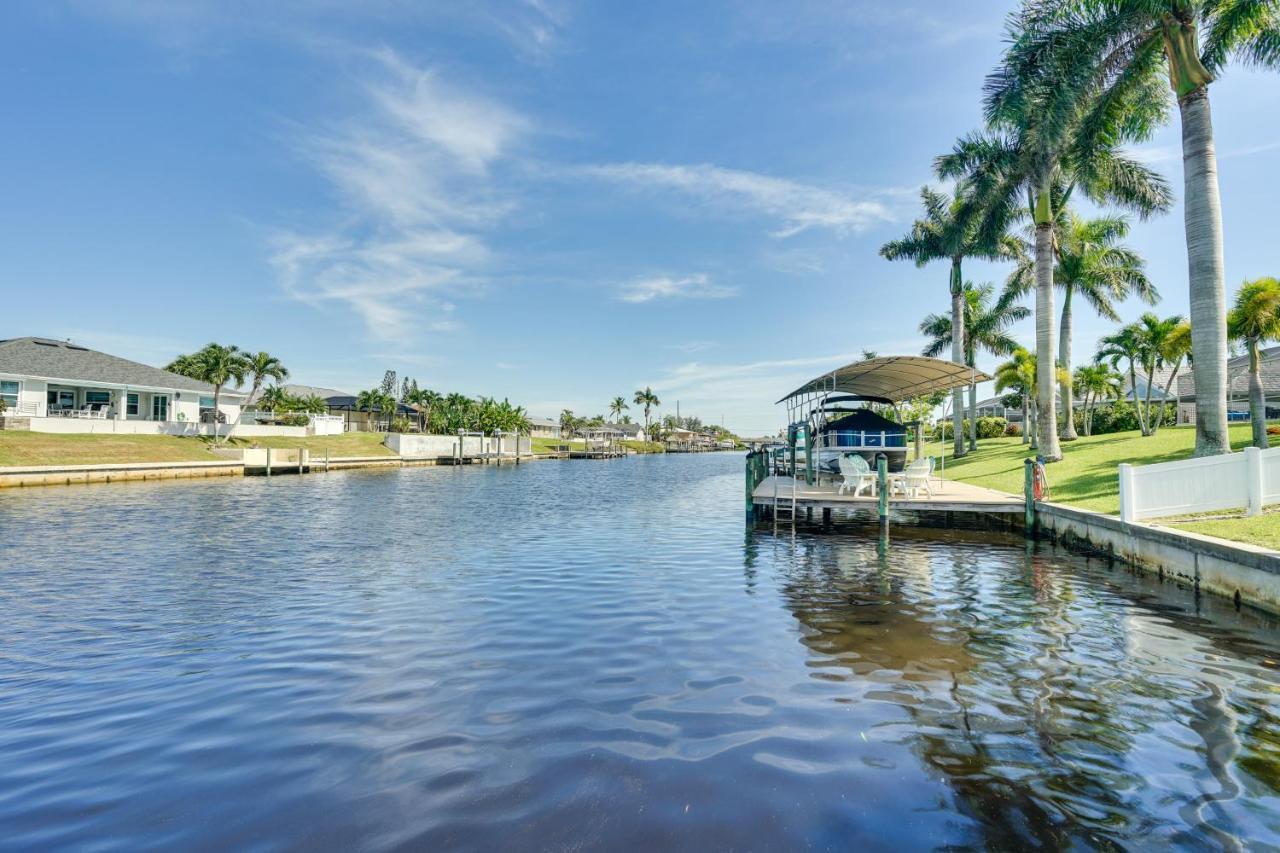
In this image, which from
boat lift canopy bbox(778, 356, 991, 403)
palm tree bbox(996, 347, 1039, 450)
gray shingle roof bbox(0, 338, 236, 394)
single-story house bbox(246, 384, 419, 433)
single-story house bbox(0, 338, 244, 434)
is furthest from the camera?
single-story house bbox(246, 384, 419, 433)

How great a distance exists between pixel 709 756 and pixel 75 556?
17.3m

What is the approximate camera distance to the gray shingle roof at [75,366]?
4400 cm

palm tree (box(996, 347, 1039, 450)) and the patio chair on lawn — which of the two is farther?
palm tree (box(996, 347, 1039, 450))

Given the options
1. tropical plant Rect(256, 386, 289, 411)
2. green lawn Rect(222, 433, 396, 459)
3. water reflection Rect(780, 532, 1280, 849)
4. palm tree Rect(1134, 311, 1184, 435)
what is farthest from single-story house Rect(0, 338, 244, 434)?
palm tree Rect(1134, 311, 1184, 435)

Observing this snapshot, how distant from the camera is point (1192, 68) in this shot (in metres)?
15.9

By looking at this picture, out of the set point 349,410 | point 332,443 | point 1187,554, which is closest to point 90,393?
point 332,443

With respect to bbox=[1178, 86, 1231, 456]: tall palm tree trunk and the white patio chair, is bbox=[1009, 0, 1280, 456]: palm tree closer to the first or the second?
bbox=[1178, 86, 1231, 456]: tall palm tree trunk

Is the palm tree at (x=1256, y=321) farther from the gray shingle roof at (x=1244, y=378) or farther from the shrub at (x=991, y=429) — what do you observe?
the shrub at (x=991, y=429)

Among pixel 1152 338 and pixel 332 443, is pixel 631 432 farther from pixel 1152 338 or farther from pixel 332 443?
pixel 1152 338

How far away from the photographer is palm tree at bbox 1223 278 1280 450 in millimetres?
20953

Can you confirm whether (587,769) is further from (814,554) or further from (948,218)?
(948,218)

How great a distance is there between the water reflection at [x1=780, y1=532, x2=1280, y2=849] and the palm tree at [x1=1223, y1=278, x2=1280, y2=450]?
609 inches

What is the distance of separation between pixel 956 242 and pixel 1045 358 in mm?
12181

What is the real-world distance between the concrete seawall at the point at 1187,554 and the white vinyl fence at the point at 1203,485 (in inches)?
28.0
